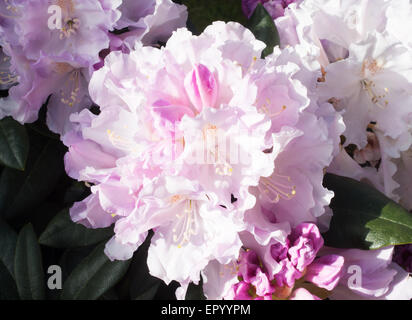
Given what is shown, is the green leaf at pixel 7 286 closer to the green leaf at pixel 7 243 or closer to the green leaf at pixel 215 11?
the green leaf at pixel 7 243

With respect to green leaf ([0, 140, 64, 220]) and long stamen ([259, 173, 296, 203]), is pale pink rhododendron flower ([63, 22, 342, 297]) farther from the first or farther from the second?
green leaf ([0, 140, 64, 220])

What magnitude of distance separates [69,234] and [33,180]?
0.47 ft

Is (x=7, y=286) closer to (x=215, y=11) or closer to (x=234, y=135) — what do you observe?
(x=234, y=135)

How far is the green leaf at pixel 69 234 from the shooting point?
100 cm

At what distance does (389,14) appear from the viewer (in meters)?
0.92

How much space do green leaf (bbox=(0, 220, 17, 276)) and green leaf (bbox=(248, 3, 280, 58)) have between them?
Answer: 1.85 feet

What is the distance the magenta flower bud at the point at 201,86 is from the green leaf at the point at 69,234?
0.35m

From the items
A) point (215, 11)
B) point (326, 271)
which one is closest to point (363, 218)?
point (326, 271)

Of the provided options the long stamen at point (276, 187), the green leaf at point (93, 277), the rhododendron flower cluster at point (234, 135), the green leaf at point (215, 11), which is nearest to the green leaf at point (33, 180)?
the rhododendron flower cluster at point (234, 135)

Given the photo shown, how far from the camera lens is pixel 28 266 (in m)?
1.00

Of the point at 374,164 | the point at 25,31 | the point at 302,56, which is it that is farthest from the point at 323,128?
the point at 25,31

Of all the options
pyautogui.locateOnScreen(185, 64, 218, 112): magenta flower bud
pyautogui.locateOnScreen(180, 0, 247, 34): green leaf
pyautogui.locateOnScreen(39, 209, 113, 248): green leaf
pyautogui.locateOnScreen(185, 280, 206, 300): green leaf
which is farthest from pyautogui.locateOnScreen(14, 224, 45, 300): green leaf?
pyautogui.locateOnScreen(180, 0, 247, 34): green leaf

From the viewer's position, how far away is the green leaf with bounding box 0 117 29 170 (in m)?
0.97
